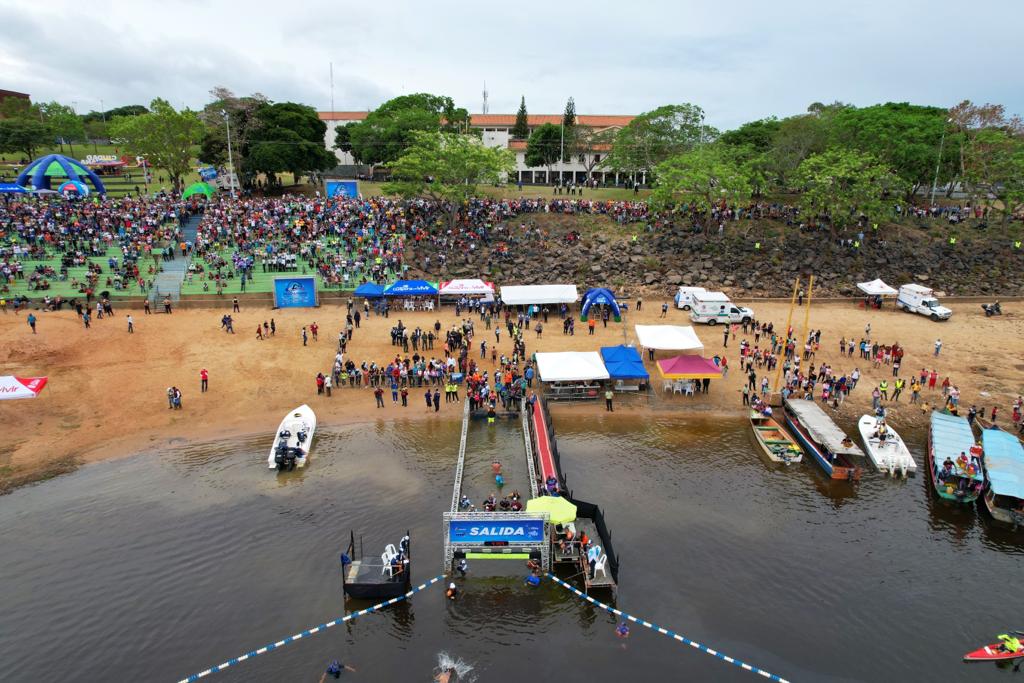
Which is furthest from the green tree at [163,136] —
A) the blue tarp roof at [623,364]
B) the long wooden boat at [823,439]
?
the long wooden boat at [823,439]

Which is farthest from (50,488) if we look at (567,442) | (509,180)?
(509,180)

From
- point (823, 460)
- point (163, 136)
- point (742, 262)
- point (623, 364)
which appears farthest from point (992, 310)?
point (163, 136)

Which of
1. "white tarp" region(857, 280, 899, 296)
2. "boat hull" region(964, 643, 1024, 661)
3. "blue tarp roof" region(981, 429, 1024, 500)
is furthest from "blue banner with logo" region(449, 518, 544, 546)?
"white tarp" region(857, 280, 899, 296)

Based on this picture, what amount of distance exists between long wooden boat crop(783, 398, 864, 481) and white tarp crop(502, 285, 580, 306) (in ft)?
57.4

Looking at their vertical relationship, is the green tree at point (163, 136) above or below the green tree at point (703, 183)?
above

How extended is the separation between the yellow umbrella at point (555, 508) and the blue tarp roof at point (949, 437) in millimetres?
17057

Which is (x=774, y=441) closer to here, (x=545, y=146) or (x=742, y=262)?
(x=742, y=262)

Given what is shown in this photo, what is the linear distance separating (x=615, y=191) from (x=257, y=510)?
2643 inches

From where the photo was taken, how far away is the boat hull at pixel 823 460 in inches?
1059

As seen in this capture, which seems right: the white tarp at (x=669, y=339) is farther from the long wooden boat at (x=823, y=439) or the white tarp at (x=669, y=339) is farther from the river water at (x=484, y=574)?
the river water at (x=484, y=574)

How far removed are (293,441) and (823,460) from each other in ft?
77.4

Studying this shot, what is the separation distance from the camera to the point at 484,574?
20859mm

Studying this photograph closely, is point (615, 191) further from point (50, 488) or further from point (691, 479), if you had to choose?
point (50, 488)

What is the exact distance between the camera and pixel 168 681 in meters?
16.5
